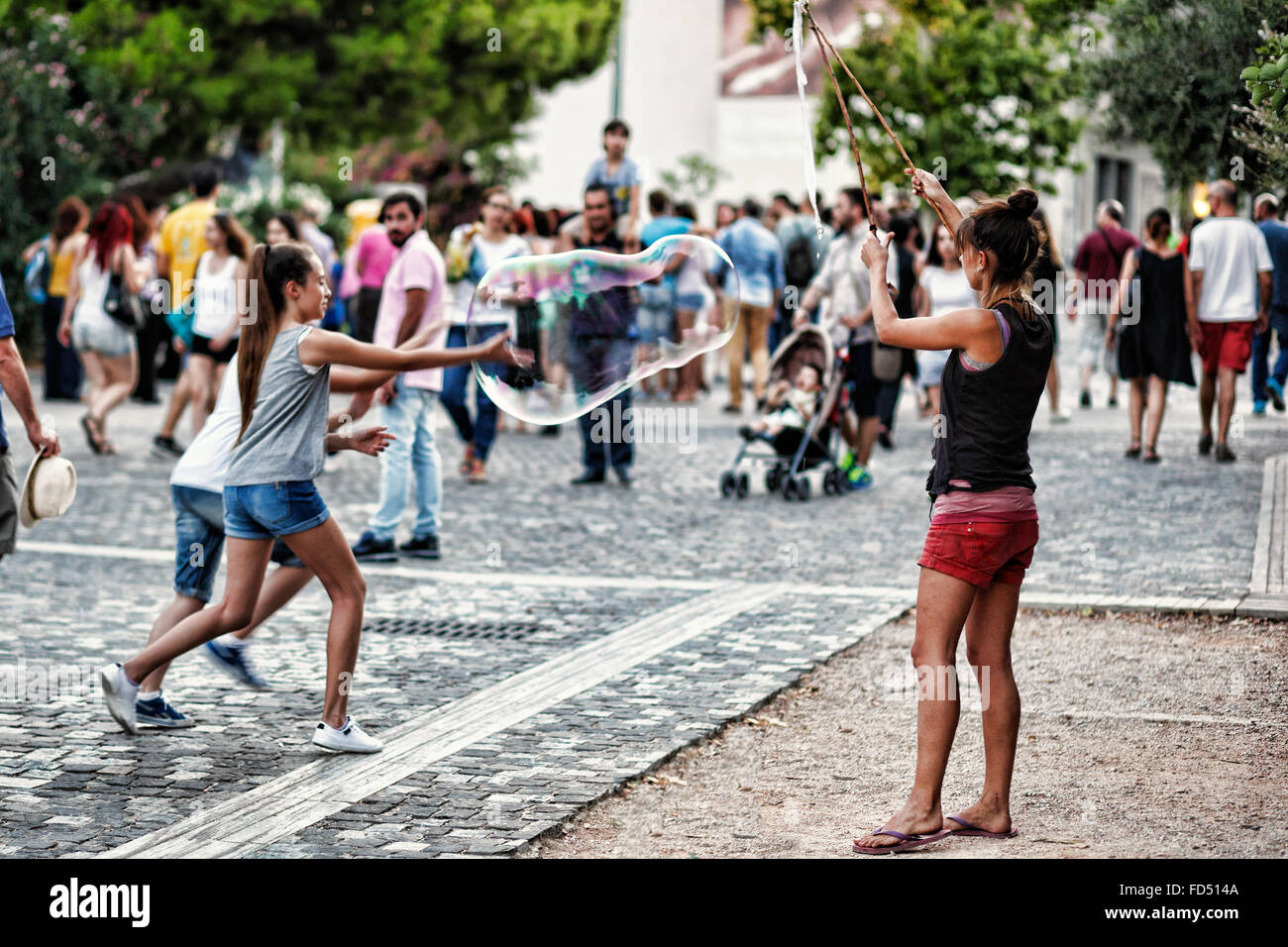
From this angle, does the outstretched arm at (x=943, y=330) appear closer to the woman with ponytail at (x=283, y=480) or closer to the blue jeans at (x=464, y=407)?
the woman with ponytail at (x=283, y=480)

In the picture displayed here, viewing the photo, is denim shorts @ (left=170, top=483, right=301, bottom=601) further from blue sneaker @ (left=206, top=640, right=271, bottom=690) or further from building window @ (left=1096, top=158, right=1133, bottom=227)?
building window @ (left=1096, top=158, right=1133, bottom=227)

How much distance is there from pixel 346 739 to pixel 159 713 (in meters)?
0.82

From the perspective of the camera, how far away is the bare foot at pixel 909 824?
4.77 m

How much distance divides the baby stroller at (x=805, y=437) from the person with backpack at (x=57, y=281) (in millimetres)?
6463

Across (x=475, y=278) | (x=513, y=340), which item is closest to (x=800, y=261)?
(x=475, y=278)

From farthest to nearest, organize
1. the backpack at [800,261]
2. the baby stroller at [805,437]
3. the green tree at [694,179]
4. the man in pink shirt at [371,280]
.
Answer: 1. the green tree at [694,179]
2. the backpack at [800,261]
3. the man in pink shirt at [371,280]
4. the baby stroller at [805,437]

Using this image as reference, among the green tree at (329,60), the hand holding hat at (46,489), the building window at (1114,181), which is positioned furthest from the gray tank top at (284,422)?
the building window at (1114,181)

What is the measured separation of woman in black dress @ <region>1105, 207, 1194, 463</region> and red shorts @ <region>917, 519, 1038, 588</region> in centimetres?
908

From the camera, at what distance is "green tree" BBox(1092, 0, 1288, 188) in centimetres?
866

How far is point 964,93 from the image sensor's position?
21.0 metres

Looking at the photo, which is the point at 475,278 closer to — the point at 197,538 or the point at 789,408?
the point at 789,408

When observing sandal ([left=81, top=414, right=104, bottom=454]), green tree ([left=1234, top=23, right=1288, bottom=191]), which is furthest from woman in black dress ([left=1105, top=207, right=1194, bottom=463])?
sandal ([left=81, top=414, right=104, bottom=454])

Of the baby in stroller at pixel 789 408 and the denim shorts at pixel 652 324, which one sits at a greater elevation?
the denim shorts at pixel 652 324
